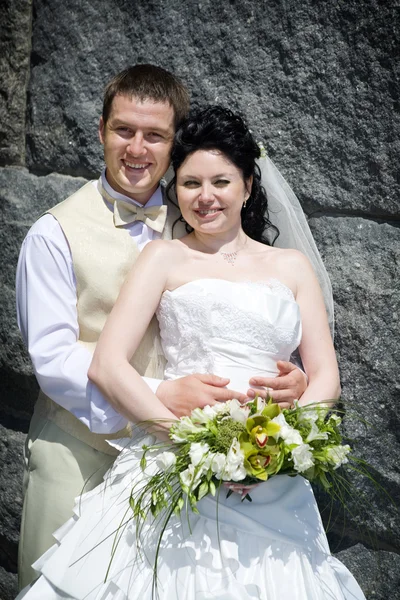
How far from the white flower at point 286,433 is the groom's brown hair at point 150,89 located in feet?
4.49

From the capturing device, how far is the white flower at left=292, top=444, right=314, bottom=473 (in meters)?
2.52

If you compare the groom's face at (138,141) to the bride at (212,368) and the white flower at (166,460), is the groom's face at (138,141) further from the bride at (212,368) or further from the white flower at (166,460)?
the white flower at (166,460)

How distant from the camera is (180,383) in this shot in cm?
289

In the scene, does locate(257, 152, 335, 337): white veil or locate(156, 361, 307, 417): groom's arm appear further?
locate(257, 152, 335, 337): white veil

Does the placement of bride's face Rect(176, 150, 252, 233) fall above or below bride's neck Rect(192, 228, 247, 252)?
above

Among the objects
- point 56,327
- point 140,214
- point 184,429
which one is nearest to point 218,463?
point 184,429

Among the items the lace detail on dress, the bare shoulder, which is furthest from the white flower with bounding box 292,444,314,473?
the bare shoulder

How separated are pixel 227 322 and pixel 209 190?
52 centimetres

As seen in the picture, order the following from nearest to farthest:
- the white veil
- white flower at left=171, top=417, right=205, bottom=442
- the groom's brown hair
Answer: white flower at left=171, top=417, right=205, bottom=442
the groom's brown hair
the white veil

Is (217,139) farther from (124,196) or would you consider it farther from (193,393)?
(193,393)

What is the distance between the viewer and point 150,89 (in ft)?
10.5

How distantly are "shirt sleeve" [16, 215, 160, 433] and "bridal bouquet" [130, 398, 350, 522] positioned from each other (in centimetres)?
37

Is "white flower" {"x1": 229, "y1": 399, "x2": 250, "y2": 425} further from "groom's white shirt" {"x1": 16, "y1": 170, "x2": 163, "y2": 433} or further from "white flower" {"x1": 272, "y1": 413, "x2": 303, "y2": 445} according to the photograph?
"groom's white shirt" {"x1": 16, "y1": 170, "x2": 163, "y2": 433}

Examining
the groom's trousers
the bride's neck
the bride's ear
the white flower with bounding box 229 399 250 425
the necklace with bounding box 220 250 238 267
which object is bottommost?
the groom's trousers
